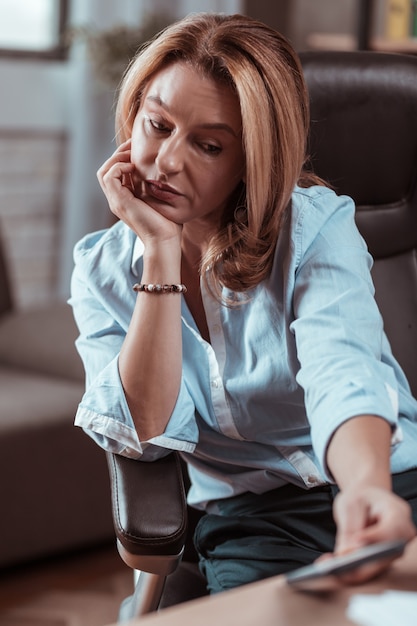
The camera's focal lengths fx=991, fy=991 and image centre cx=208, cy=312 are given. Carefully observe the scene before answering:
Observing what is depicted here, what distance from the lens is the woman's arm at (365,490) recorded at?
0.83m

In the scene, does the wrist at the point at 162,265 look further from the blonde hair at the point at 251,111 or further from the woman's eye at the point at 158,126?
the woman's eye at the point at 158,126

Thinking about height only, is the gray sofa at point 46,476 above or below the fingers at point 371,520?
below

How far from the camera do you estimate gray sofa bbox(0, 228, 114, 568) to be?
7.72ft

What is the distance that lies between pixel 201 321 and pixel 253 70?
372 millimetres

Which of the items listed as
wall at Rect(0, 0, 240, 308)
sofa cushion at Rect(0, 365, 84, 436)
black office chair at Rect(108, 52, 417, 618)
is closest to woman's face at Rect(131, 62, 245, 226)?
black office chair at Rect(108, 52, 417, 618)

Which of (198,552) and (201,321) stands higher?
(201,321)

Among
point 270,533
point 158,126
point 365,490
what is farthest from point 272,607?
point 158,126

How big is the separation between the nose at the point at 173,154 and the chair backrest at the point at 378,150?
375mm

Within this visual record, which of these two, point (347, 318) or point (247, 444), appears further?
point (247, 444)

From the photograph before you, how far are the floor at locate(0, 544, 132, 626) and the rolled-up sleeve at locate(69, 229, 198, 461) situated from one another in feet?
3.26

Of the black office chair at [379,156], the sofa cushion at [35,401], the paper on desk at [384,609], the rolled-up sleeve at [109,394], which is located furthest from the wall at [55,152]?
the paper on desk at [384,609]

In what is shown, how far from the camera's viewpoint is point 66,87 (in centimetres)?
411

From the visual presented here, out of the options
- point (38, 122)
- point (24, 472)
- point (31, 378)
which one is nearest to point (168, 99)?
point (24, 472)

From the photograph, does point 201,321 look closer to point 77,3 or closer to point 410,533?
point 410,533
